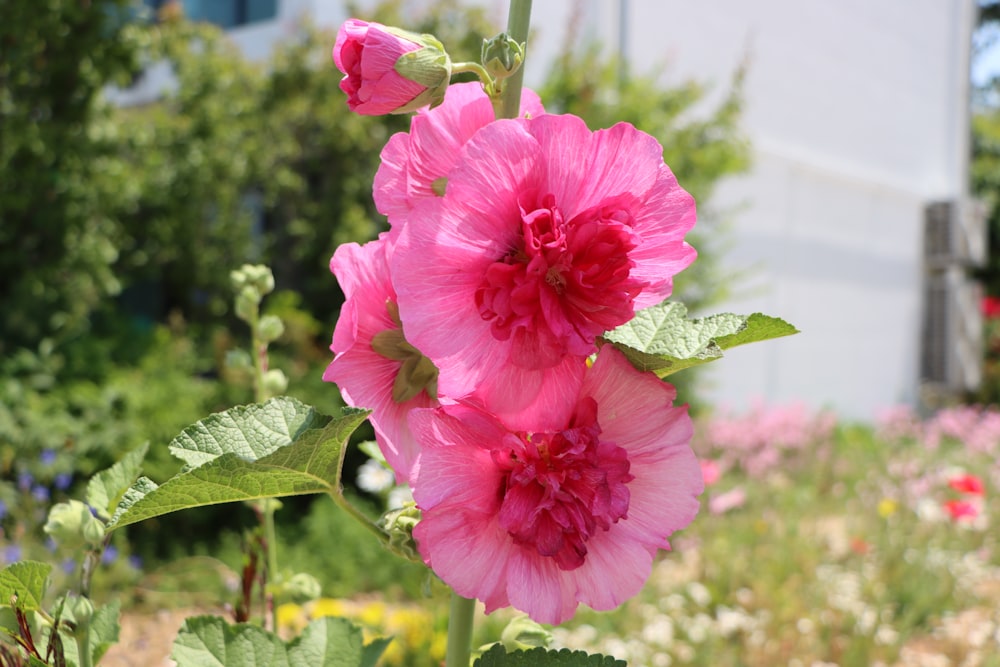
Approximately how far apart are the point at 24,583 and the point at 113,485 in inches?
5.7

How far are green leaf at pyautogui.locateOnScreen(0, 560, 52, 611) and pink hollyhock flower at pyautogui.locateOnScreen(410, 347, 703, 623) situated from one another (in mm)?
279

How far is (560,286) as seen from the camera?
601 millimetres

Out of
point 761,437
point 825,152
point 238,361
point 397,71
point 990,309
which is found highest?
point 397,71

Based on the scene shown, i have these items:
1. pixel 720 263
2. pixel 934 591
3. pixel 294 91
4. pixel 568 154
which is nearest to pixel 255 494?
pixel 568 154

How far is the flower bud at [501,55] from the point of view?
62 centimetres

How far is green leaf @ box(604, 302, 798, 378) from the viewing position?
Result: 63 centimetres

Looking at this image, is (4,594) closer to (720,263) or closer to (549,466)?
(549,466)

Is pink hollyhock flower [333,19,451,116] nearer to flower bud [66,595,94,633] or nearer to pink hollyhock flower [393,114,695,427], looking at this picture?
pink hollyhock flower [393,114,695,427]

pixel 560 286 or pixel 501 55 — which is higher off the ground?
pixel 501 55

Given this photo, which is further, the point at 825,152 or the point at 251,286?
the point at 825,152

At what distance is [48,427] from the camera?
3914 millimetres

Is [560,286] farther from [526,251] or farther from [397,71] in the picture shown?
[397,71]

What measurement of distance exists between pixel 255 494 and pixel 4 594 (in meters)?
0.20

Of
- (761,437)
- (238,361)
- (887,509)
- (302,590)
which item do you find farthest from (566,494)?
(761,437)
